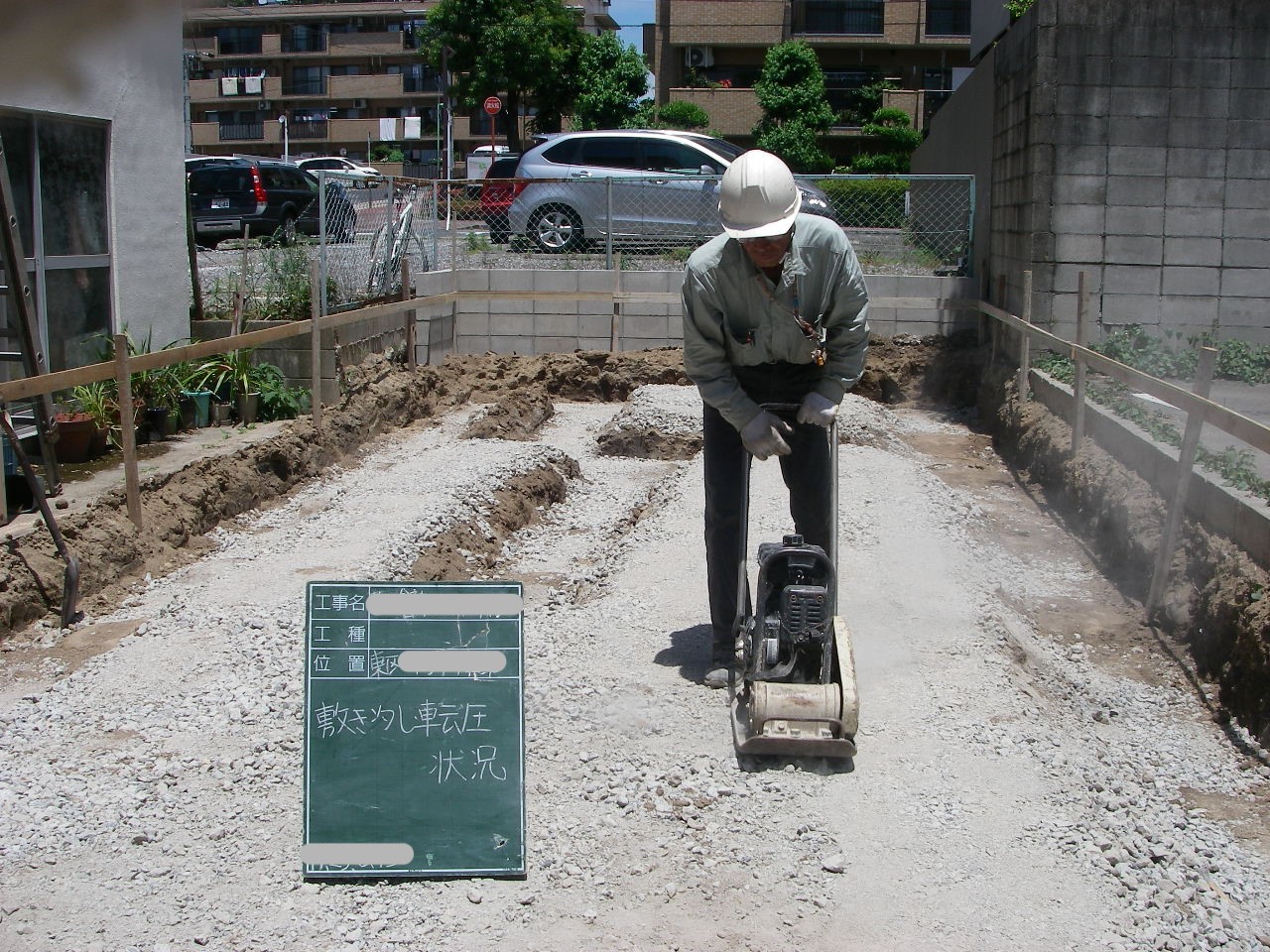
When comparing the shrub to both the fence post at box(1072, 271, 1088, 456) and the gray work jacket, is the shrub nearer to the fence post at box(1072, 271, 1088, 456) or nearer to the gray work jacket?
the fence post at box(1072, 271, 1088, 456)

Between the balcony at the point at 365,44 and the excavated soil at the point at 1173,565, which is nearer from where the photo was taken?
the balcony at the point at 365,44

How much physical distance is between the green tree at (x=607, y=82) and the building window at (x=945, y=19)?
8948mm

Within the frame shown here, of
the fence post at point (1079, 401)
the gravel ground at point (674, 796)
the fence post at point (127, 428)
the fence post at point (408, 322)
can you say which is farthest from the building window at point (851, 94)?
the gravel ground at point (674, 796)

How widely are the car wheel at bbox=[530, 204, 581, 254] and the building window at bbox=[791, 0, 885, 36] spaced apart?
28.4 meters

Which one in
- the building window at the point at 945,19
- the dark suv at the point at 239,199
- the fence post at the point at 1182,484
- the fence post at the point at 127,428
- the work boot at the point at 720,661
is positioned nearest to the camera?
the work boot at the point at 720,661

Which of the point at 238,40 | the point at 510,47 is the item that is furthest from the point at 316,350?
the point at 510,47

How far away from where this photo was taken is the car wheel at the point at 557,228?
49.6 ft

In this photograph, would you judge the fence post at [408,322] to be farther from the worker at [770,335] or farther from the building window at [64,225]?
the worker at [770,335]

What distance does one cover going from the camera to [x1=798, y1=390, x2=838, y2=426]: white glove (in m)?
4.58

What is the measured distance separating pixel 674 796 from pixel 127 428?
4.15 metres

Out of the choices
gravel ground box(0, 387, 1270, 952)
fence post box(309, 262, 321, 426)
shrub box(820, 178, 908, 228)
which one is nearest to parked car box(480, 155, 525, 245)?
shrub box(820, 178, 908, 228)

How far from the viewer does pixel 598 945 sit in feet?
11.0

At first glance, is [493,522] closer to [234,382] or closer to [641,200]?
[234,382]

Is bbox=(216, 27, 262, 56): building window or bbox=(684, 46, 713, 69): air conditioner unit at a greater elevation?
bbox=(684, 46, 713, 69): air conditioner unit
